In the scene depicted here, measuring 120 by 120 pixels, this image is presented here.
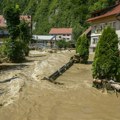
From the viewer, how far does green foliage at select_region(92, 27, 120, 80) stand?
53.9 ft

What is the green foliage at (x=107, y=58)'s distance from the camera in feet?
53.9

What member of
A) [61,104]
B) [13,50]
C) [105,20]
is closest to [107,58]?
[61,104]

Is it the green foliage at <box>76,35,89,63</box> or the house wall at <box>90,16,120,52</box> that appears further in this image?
the house wall at <box>90,16,120,52</box>

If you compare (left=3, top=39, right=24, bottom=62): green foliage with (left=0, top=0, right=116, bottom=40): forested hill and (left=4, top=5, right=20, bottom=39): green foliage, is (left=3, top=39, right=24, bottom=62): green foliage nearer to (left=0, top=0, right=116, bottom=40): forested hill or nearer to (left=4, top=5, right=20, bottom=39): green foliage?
(left=4, top=5, right=20, bottom=39): green foliage

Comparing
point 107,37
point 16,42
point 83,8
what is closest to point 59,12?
point 83,8

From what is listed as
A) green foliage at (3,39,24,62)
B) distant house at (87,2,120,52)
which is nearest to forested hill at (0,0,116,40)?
distant house at (87,2,120,52)

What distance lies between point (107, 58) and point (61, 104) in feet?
15.1

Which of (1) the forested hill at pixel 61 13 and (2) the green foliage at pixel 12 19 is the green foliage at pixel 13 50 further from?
(1) the forested hill at pixel 61 13

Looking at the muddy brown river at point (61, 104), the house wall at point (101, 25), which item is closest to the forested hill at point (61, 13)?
the house wall at point (101, 25)

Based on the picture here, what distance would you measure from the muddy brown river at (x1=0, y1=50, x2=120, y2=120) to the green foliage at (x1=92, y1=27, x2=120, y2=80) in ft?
3.58

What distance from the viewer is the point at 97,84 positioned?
1645cm

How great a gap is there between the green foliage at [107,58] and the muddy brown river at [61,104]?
109cm

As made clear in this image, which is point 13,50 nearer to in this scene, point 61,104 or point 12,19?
point 61,104

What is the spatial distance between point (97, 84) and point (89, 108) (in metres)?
3.81
